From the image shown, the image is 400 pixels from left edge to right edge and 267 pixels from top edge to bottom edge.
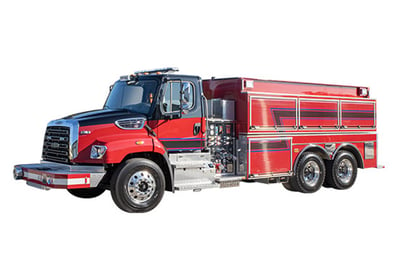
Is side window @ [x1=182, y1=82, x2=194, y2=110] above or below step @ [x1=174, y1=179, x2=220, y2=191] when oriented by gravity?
above

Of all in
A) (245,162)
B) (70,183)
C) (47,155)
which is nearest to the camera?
(70,183)

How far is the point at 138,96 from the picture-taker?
11953mm

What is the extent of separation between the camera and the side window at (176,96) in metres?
11.6

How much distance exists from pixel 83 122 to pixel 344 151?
845 cm

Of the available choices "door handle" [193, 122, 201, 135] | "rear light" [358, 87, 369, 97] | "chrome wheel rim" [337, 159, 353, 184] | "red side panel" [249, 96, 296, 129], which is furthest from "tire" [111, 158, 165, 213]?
"rear light" [358, 87, 369, 97]

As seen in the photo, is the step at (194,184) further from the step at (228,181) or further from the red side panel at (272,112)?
the red side panel at (272,112)

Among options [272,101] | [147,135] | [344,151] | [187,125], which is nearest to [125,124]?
[147,135]

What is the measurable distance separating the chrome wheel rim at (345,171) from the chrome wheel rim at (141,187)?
6973mm

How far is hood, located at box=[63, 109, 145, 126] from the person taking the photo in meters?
11.0

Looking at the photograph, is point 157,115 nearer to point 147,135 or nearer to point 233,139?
point 147,135

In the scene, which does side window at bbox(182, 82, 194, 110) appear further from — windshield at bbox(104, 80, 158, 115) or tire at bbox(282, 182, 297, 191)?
tire at bbox(282, 182, 297, 191)

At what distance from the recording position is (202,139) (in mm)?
12242

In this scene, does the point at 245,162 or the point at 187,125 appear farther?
the point at 245,162

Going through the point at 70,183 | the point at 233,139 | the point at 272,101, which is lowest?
the point at 70,183
